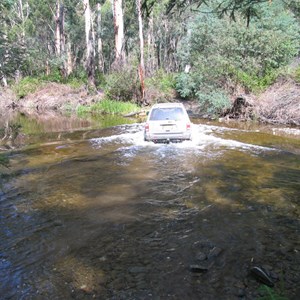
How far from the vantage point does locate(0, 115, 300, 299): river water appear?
176 inches

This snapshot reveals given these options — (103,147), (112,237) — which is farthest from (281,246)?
(103,147)

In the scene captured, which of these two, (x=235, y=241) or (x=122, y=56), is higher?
(x=122, y=56)

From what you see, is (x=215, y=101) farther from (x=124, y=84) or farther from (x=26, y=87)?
(x=26, y=87)

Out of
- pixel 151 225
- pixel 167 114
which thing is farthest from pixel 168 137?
pixel 151 225

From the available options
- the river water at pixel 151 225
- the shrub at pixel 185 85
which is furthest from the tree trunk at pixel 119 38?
the river water at pixel 151 225

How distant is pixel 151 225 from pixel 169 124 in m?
6.74

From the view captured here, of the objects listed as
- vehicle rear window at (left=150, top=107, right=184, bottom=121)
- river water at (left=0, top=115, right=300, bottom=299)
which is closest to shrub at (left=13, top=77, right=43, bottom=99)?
river water at (left=0, top=115, right=300, bottom=299)

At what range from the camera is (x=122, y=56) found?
96.1 ft

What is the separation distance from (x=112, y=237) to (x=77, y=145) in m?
9.11

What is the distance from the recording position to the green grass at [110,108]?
26.9m

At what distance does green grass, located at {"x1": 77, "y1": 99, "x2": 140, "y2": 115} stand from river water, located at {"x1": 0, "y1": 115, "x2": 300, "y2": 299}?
14962mm

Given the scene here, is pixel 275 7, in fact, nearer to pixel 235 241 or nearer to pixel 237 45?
pixel 237 45

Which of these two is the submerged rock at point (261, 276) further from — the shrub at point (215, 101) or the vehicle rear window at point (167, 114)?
the shrub at point (215, 101)

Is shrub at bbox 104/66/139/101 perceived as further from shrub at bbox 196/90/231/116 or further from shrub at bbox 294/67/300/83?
shrub at bbox 294/67/300/83
